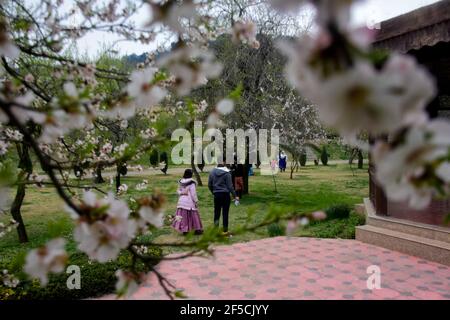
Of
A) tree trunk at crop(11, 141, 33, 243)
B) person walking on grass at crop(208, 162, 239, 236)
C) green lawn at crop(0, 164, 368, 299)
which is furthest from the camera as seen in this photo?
person walking on grass at crop(208, 162, 239, 236)

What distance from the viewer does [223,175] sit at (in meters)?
7.53

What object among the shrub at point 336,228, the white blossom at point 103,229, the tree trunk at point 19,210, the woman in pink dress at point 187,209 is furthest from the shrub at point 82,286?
the shrub at point 336,228

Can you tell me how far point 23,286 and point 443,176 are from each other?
4.93m

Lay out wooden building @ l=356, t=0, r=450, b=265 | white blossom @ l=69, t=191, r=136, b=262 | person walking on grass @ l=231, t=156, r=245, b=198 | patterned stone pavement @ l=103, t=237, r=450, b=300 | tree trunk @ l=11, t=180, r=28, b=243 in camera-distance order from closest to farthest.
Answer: white blossom @ l=69, t=191, r=136, b=262 → wooden building @ l=356, t=0, r=450, b=265 → patterned stone pavement @ l=103, t=237, r=450, b=300 → tree trunk @ l=11, t=180, r=28, b=243 → person walking on grass @ l=231, t=156, r=245, b=198

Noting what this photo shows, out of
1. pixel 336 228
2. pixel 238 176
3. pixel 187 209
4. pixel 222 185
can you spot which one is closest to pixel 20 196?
pixel 187 209

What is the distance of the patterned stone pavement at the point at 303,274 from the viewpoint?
4488 millimetres

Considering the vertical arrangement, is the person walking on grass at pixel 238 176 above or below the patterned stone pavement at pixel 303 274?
above

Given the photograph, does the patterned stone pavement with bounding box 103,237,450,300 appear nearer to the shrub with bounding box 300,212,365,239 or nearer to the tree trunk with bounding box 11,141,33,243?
the shrub with bounding box 300,212,365,239

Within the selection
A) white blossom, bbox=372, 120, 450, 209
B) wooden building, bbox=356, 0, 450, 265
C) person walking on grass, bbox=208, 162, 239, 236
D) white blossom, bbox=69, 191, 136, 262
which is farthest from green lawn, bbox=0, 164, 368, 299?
wooden building, bbox=356, 0, 450, 265

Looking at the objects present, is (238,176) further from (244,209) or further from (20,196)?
(20,196)

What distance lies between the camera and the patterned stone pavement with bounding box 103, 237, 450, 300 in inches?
177

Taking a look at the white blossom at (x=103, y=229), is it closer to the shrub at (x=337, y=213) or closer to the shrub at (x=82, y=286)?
the shrub at (x=82, y=286)

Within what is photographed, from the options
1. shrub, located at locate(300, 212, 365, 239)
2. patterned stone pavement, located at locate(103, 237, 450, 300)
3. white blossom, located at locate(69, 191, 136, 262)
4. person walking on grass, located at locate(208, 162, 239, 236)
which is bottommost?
patterned stone pavement, located at locate(103, 237, 450, 300)
